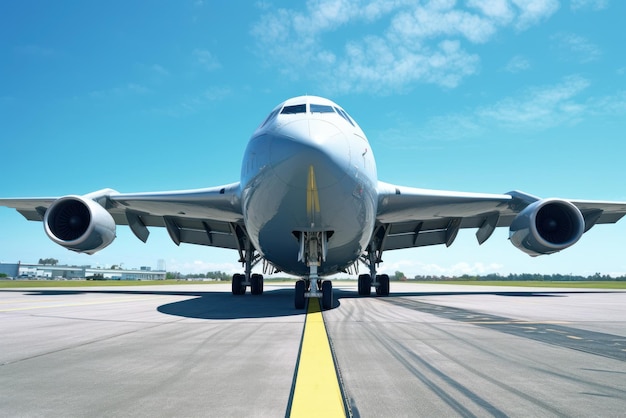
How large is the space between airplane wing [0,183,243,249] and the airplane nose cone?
438 cm

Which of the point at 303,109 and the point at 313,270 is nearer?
the point at 303,109

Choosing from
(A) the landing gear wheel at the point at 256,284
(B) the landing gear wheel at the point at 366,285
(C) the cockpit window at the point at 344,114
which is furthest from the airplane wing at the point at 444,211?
(A) the landing gear wheel at the point at 256,284

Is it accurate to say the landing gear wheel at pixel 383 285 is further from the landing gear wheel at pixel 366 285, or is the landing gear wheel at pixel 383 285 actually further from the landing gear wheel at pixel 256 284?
the landing gear wheel at pixel 256 284

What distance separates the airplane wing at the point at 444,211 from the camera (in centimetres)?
1173

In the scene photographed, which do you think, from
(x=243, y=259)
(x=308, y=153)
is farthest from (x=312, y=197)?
(x=243, y=259)

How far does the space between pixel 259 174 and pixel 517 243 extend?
9.40 meters

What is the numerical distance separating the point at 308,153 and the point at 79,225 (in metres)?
9.49

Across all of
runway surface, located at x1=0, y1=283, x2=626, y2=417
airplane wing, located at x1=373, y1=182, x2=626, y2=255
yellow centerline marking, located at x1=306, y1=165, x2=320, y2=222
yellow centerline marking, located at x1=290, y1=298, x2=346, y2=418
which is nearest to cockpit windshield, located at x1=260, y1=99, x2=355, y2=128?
yellow centerline marking, located at x1=306, y1=165, x2=320, y2=222

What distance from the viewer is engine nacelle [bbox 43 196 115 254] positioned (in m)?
11.6

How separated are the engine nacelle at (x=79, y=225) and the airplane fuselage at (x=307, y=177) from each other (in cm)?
578

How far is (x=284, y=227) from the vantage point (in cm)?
821

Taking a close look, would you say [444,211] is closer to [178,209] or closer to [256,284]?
[256,284]

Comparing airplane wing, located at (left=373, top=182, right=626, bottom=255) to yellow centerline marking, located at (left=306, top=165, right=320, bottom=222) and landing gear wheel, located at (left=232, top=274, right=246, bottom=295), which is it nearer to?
yellow centerline marking, located at (left=306, top=165, right=320, bottom=222)

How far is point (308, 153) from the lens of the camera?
673 cm
